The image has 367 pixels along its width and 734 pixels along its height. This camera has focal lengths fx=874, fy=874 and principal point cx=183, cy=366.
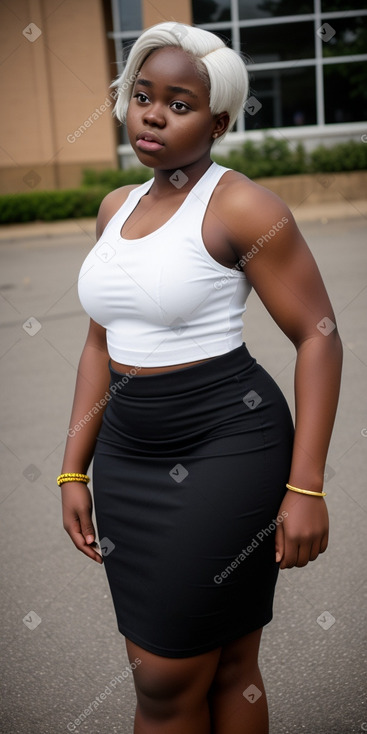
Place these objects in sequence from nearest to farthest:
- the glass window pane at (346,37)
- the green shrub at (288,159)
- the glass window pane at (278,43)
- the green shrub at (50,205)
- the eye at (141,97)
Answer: the eye at (141,97) → the green shrub at (50,205) → the green shrub at (288,159) → the glass window pane at (346,37) → the glass window pane at (278,43)

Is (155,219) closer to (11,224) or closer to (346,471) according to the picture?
(346,471)

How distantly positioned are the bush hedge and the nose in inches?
628

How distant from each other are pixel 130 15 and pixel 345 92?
5.36m

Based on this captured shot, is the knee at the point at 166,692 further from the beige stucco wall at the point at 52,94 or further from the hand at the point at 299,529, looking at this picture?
the beige stucco wall at the point at 52,94

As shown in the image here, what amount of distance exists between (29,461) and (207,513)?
3.29m

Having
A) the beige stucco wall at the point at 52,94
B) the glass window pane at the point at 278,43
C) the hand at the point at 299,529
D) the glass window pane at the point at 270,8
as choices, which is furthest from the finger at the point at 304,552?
the glass window pane at the point at 270,8

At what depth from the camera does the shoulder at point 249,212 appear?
1.74 metres

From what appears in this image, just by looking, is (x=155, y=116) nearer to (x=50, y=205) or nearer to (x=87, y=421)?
(x=87, y=421)

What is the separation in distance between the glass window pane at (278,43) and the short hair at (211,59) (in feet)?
64.2

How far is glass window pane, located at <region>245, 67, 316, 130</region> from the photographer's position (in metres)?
20.6

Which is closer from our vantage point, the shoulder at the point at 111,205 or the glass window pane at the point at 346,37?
the shoulder at the point at 111,205

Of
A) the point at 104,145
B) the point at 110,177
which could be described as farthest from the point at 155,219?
the point at 104,145

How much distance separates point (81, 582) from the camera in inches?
145

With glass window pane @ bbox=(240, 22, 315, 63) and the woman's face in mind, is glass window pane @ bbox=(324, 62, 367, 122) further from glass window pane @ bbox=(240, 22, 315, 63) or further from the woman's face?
the woman's face
